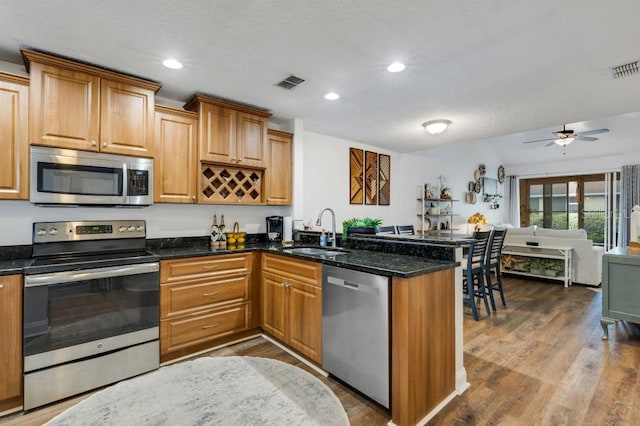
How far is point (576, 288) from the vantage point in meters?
5.07

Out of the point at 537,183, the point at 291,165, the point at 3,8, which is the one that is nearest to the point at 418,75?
the point at 291,165

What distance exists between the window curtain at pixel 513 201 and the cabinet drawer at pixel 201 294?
27.8 ft

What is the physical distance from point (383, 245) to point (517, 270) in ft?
15.0

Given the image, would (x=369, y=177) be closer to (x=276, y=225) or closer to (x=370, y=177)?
(x=370, y=177)

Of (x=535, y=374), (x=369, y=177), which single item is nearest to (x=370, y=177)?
(x=369, y=177)

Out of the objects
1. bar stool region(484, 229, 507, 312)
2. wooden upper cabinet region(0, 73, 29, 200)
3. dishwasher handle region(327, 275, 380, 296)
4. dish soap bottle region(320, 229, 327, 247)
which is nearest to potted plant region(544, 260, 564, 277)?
bar stool region(484, 229, 507, 312)

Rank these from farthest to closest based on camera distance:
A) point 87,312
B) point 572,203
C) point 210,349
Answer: point 572,203
point 210,349
point 87,312

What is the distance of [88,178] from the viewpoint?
8.04ft

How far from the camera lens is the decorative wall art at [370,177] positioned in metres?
5.08

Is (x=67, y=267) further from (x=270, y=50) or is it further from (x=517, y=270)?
(x=517, y=270)

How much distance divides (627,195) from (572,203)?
3.66 feet

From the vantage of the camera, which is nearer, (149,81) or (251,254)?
(149,81)

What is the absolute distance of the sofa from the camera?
5.10 m

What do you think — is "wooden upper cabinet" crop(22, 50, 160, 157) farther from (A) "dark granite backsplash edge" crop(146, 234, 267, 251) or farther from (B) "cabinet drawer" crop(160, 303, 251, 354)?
(B) "cabinet drawer" crop(160, 303, 251, 354)
